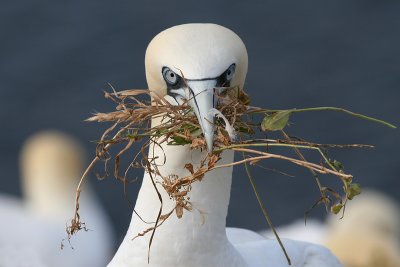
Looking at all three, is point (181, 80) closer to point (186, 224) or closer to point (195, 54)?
point (195, 54)

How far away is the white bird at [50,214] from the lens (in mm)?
9891

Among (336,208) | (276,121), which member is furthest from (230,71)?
(336,208)

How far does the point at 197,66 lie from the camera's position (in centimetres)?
421

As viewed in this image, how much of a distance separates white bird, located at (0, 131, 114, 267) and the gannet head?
208 inches

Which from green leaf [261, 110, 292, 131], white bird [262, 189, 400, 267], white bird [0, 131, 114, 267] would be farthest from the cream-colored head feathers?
white bird [0, 131, 114, 267]

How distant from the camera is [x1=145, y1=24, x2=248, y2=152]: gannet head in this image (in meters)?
4.14

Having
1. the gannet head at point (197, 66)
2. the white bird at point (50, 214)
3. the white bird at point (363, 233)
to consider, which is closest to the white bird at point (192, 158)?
the gannet head at point (197, 66)

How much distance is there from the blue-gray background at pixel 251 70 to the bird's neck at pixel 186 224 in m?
7.40

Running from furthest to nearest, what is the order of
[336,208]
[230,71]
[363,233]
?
[363,233]
[230,71]
[336,208]

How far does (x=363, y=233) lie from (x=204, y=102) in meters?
5.33

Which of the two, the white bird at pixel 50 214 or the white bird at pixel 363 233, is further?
the white bird at pixel 50 214

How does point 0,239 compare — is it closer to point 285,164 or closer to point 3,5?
point 285,164

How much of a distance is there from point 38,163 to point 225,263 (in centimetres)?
734

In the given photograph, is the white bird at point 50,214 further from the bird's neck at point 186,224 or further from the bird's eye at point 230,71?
the bird's eye at point 230,71
